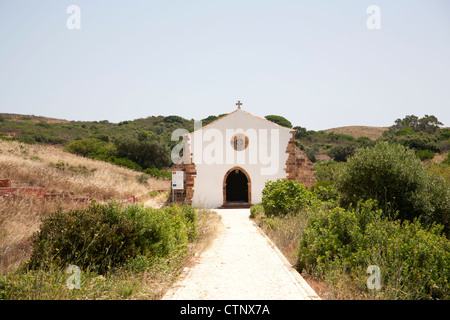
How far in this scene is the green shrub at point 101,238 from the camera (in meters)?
4.97

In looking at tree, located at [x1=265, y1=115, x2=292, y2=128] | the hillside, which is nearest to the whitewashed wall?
tree, located at [x1=265, y1=115, x2=292, y2=128]

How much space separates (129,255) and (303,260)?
3368 mm

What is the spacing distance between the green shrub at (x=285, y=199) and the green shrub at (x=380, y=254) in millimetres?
4177

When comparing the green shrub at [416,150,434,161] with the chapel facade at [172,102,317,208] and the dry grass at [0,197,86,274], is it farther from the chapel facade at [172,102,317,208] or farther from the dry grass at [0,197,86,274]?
the dry grass at [0,197,86,274]

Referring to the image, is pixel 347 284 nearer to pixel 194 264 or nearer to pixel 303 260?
pixel 303 260

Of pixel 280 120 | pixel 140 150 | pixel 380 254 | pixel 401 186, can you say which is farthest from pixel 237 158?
pixel 280 120

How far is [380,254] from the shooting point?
211 inches

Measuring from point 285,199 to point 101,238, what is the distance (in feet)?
24.7

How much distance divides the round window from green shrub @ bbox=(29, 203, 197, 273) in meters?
12.2

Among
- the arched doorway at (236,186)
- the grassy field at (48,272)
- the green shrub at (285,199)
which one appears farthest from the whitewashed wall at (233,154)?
the grassy field at (48,272)

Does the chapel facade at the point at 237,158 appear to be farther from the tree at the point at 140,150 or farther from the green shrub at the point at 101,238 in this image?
the tree at the point at 140,150

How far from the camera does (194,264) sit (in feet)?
21.5

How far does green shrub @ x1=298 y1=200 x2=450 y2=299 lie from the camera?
4.72 m

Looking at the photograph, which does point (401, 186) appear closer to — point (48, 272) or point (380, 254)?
point (380, 254)
